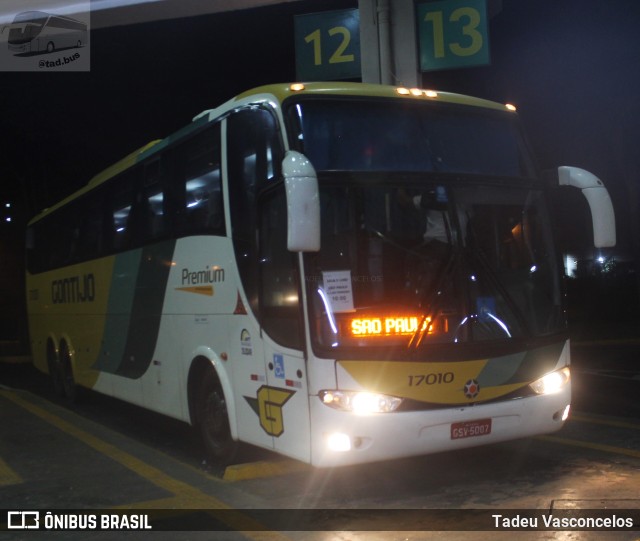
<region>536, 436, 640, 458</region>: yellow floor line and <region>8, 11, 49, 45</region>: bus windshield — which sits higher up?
<region>8, 11, 49, 45</region>: bus windshield

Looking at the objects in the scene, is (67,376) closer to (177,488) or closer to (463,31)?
(177,488)

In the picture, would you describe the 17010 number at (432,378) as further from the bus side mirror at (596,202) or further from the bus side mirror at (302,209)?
the bus side mirror at (596,202)

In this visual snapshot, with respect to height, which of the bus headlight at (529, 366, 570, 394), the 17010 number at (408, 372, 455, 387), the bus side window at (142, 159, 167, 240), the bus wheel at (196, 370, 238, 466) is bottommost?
the bus wheel at (196, 370, 238, 466)

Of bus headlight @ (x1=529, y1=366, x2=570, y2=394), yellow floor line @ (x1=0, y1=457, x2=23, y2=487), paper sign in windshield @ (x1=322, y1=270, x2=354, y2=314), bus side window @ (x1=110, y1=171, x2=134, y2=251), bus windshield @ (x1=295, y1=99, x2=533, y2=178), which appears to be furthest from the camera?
bus side window @ (x1=110, y1=171, x2=134, y2=251)

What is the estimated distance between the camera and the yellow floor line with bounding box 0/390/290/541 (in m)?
5.74

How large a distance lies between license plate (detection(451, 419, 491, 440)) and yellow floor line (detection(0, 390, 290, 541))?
1631mm

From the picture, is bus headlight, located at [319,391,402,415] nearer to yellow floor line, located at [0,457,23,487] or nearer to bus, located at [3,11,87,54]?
yellow floor line, located at [0,457,23,487]

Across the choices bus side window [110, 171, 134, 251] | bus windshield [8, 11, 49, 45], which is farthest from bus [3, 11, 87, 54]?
bus side window [110, 171, 134, 251]

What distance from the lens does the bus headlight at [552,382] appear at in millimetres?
6742

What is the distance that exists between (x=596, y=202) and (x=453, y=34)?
472cm

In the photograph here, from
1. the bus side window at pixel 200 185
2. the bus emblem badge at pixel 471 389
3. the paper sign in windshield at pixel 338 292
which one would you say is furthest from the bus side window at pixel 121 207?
the bus emblem badge at pixel 471 389

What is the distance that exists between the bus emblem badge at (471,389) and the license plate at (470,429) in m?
0.21

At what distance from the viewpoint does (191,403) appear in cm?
838

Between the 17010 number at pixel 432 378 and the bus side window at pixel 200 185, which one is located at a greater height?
the bus side window at pixel 200 185
